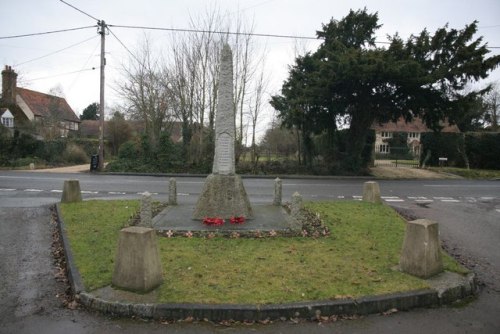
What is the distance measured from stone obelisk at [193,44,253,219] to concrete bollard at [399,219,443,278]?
14.5 feet

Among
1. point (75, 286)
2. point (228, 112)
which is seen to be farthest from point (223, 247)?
point (228, 112)

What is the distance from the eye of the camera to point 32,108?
48875 millimetres

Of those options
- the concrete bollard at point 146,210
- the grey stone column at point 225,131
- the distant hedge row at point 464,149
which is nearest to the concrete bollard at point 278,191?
the grey stone column at point 225,131

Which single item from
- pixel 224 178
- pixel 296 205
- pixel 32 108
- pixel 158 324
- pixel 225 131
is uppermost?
pixel 32 108

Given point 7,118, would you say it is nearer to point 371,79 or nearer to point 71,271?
point 371,79

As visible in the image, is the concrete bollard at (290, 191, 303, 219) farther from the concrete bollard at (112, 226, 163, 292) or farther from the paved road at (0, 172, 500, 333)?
the concrete bollard at (112, 226, 163, 292)

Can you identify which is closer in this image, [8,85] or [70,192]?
[70,192]

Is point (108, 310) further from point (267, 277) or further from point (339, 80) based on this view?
point (339, 80)

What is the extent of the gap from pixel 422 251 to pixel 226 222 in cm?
461

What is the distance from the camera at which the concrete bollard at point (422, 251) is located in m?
5.73

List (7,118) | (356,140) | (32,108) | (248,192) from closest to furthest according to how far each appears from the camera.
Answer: (248,192), (356,140), (7,118), (32,108)

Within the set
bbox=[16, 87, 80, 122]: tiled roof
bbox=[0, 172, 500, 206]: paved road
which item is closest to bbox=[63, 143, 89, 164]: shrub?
bbox=[0, 172, 500, 206]: paved road

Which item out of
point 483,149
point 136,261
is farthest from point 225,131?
point 483,149

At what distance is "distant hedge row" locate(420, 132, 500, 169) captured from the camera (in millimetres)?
32094
